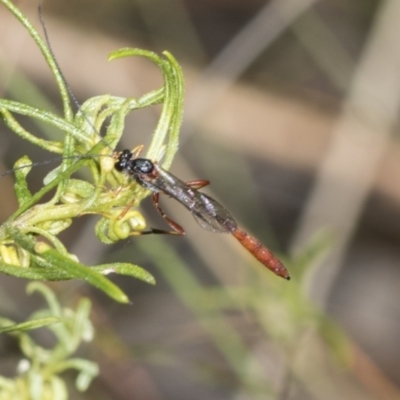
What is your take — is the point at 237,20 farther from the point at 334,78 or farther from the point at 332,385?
the point at 332,385

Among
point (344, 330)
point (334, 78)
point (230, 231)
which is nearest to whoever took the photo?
point (230, 231)

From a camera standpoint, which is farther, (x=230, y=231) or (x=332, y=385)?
(x=332, y=385)

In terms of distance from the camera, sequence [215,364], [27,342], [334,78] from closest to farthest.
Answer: [27,342] → [215,364] → [334,78]

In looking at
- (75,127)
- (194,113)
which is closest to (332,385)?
(194,113)

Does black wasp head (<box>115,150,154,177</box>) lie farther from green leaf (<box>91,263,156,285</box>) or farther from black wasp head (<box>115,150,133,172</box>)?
green leaf (<box>91,263,156,285</box>)

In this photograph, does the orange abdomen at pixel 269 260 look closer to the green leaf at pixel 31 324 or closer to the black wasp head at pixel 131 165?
the black wasp head at pixel 131 165

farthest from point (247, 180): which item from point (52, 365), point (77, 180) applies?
point (77, 180)

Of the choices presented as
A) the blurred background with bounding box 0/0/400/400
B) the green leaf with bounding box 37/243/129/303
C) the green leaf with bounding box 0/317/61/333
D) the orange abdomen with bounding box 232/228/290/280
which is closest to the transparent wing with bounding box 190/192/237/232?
the orange abdomen with bounding box 232/228/290/280
